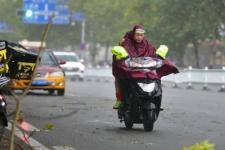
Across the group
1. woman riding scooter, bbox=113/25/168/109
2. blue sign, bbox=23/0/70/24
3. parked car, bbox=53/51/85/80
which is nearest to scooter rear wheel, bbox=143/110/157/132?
woman riding scooter, bbox=113/25/168/109

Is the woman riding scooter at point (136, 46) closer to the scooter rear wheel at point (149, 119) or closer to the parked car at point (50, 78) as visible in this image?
the scooter rear wheel at point (149, 119)

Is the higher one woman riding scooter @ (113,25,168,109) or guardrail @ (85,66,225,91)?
woman riding scooter @ (113,25,168,109)

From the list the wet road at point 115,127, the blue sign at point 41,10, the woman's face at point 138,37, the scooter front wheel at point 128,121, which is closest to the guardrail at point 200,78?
the wet road at point 115,127

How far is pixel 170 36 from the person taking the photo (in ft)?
192

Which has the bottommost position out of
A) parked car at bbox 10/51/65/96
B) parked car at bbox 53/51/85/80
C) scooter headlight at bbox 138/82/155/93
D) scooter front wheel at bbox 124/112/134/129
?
parked car at bbox 53/51/85/80

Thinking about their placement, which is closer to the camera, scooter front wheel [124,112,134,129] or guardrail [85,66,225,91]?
scooter front wheel [124,112,134,129]

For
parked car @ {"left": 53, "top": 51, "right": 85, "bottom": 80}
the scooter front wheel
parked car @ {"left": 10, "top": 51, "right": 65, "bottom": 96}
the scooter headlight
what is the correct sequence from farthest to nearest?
parked car @ {"left": 53, "top": 51, "right": 85, "bottom": 80} < parked car @ {"left": 10, "top": 51, "right": 65, "bottom": 96} < the scooter front wheel < the scooter headlight

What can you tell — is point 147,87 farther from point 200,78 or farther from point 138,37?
point 200,78

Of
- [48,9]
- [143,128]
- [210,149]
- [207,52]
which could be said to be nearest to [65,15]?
[48,9]

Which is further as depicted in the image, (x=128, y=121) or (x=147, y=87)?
(x=128, y=121)

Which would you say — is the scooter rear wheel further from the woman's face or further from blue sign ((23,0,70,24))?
blue sign ((23,0,70,24))

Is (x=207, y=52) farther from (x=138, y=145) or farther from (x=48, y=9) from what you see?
(x=138, y=145)

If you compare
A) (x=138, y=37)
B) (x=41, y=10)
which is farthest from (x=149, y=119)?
(x=41, y=10)

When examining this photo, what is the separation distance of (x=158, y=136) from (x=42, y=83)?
40.8 ft
